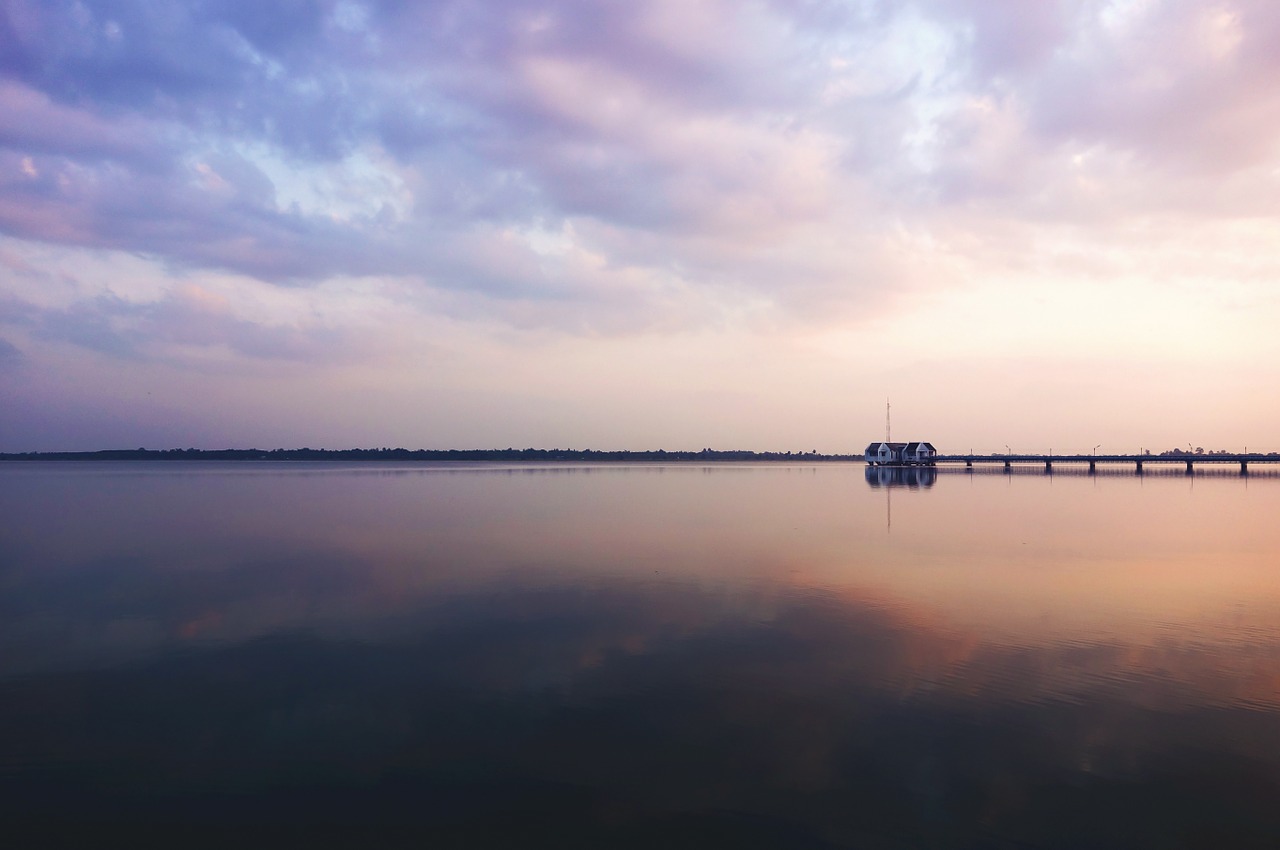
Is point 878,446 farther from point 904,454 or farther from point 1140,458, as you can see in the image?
point 1140,458

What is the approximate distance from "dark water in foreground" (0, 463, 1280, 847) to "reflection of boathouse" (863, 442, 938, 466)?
10128 centimetres

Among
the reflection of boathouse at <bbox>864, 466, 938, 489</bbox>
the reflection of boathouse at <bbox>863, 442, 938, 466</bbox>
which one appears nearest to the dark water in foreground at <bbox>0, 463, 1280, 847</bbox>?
the reflection of boathouse at <bbox>864, 466, 938, 489</bbox>

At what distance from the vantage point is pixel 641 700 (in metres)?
11.9

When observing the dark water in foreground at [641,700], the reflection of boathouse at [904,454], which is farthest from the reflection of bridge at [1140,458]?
the dark water in foreground at [641,700]

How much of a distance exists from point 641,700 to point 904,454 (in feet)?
406

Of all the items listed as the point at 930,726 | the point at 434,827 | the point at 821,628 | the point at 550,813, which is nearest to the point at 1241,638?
the point at 821,628

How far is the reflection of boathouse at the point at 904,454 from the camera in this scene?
126 meters

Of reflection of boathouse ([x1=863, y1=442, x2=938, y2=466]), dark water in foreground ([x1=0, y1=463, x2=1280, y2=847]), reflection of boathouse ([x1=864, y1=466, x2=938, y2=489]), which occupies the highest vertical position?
reflection of boathouse ([x1=863, y1=442, x2=938, y2=466])

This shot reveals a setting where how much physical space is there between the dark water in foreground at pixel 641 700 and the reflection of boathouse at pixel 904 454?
10128 centimetres

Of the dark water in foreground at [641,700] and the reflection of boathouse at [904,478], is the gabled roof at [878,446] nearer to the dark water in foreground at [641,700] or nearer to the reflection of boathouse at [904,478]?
the reflection of boathouse at [904,478]

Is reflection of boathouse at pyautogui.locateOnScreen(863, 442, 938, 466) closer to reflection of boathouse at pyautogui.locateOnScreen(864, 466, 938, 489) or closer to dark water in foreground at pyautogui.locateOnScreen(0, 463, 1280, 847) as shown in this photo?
reflection of boathouse at pyautogui.locateOnScreen(864, 466, 938, 489)

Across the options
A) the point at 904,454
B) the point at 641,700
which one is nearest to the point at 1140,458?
the point at 904,454

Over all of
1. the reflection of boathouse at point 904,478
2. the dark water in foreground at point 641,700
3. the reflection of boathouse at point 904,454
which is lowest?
the dark water in foreground at point 641,700

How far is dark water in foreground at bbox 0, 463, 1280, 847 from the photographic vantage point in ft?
27.2
